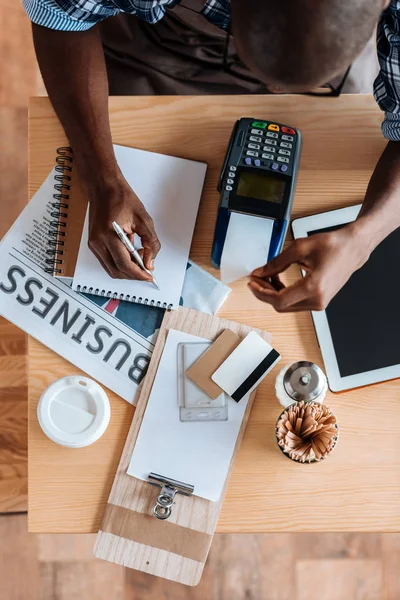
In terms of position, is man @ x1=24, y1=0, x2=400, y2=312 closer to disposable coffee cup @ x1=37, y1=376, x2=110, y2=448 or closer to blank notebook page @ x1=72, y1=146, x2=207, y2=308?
blank notebook page @ x1=72, y1=146, x2=207, y2=308

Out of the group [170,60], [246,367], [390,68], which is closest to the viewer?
[390,68]

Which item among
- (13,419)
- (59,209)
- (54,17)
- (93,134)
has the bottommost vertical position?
(13,419)

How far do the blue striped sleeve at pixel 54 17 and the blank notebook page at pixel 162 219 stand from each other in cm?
17

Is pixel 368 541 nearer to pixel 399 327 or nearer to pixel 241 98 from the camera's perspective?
pixel 399 327

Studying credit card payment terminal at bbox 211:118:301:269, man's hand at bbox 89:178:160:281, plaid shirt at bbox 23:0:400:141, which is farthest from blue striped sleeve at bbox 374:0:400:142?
man's hand at bbox 89:178:160:281

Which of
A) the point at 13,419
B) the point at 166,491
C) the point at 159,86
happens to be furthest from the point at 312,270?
the point at 13,419

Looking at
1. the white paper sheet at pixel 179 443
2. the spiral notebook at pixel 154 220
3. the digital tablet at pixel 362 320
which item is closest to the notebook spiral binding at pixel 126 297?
the spiral notebook at pixel 154 220

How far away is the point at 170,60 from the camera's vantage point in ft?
3.13

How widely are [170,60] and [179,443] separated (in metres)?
0.61

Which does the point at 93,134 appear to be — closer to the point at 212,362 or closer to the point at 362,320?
the point at 212,362

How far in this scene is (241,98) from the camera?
0.85 metres

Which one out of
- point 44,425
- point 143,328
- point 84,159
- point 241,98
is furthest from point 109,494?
point 241,98

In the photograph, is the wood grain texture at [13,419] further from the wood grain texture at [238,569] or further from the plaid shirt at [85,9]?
the plaid shirt at [85,9]

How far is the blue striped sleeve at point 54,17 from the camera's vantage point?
0.73 m
